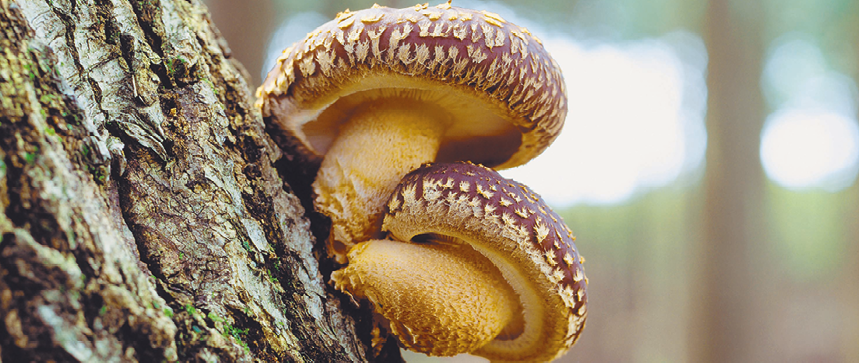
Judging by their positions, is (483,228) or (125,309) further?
(483,228)

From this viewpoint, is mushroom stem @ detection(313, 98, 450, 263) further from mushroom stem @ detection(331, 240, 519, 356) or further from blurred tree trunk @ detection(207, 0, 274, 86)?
blurred tree trunk @ detection(207, 0, 274, 86)

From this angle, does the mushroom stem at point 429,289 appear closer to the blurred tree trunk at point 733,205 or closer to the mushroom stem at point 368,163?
the mushroom stem at point 368,163

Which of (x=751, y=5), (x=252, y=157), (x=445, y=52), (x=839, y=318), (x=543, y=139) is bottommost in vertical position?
(x=839, y=318)

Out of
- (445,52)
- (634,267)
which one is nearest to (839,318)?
(634,267)

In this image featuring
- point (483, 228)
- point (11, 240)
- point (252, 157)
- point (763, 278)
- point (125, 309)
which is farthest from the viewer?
point (763, 278)

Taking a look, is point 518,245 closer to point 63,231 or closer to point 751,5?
point 63,231

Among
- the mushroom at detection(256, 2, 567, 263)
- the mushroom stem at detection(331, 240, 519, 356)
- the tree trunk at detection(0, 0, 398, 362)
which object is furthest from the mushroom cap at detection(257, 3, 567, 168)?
the mushroom stem at detection(331, 240, 519, 356)

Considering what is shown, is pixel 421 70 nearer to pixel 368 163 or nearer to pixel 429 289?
pixel 368 163

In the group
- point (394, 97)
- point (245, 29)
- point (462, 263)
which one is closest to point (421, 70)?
point (394, 97)
